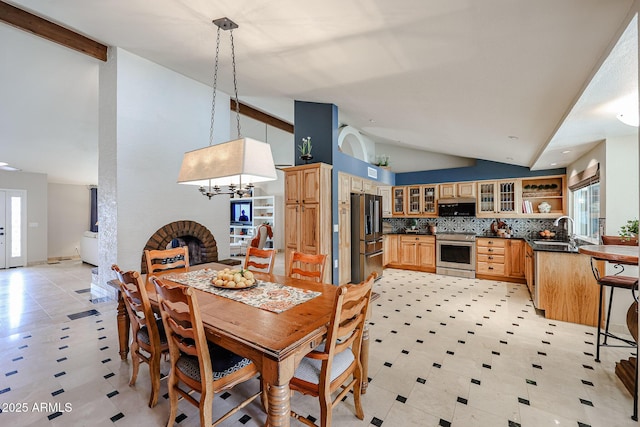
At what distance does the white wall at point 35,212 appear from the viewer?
6.85m

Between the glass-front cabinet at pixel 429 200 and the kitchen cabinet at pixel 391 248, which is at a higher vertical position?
the glass-front cabinet at pixel 429 200

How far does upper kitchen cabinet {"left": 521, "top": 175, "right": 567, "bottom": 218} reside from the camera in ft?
17.2

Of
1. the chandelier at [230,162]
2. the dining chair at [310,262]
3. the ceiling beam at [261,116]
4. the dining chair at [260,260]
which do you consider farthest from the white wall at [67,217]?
the dining chair at [310,262]

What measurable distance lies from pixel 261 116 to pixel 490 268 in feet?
18.9

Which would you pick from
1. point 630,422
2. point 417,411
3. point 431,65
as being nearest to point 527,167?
point 431,65

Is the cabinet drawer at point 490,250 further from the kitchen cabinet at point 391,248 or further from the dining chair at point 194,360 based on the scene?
the dining chair at point 194,360

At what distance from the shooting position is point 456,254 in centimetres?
579

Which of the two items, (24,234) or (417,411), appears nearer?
(417,411)

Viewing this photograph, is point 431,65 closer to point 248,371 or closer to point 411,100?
point 411,100

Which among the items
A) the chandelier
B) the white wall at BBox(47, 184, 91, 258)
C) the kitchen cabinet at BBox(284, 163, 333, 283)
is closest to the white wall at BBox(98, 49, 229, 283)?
the kitchen cabinet at BBox(284, 163, 333, 283)

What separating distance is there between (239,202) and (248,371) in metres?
9.47

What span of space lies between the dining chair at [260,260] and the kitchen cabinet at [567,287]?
3.40 metres

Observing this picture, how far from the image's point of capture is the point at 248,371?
1.69 metres

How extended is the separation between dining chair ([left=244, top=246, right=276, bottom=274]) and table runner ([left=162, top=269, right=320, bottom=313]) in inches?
20.9
